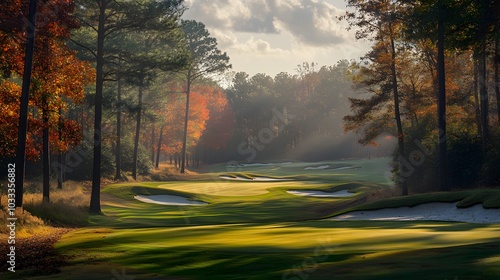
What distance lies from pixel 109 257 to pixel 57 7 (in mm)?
15910

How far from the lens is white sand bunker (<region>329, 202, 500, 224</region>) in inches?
974

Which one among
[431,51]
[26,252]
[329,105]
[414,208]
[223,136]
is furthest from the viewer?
[329,105]

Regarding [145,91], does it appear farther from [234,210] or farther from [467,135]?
[467,135]

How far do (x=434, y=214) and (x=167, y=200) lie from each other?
2261 cm

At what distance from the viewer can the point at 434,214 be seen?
27.5 meters

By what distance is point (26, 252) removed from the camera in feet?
55.8

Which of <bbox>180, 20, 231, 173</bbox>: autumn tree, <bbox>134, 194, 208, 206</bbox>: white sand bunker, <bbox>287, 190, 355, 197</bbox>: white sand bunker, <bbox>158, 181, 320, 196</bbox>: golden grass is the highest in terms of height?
<bbox>180, 20, 231, 173</bbox>: autumn tree

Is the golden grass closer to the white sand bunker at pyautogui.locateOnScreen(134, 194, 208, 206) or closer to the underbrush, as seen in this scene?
the white sand bunker at pyautogui.locateOnScreen(134, 194, 208, 206)

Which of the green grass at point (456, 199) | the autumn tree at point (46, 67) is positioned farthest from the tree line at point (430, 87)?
the autumn tree at point (46, 67)

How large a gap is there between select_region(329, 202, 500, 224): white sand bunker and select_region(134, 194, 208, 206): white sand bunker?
1550 cm

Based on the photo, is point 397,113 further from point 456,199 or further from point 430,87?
point 456,199

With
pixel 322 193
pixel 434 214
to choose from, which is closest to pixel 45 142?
pixel 434 214

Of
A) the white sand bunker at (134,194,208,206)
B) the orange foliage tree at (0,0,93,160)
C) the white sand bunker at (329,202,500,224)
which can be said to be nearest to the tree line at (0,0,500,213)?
the orange foliage tree at (0,0,93,160)

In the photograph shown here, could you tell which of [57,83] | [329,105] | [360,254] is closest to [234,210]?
[57,83]
